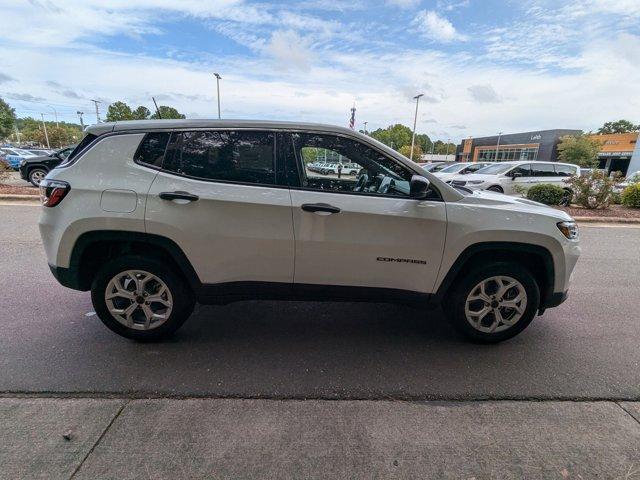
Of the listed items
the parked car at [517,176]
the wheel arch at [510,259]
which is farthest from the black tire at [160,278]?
the parked car at [517,176]

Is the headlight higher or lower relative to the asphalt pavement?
higher

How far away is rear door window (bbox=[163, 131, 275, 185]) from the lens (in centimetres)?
301

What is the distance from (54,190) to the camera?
2.95 metres

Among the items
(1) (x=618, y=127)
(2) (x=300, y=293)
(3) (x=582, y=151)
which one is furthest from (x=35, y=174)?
(1) (x=618, y=127)

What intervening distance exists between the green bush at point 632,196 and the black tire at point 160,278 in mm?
14773

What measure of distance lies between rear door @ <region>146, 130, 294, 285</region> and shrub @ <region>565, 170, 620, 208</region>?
39.5 ft

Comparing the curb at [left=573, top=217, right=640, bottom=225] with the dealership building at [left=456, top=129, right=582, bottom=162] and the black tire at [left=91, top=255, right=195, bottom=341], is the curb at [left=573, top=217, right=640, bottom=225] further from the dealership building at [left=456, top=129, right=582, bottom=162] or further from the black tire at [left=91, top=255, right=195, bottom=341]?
the dealership building at [left=456, top=129, right=582, bottom=162]

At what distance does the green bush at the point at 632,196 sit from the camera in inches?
481

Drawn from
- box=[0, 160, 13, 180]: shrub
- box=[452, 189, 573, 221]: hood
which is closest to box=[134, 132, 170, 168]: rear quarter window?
box=[452, 189, 573, 221]: hood

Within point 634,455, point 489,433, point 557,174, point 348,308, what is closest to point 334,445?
point 489,433

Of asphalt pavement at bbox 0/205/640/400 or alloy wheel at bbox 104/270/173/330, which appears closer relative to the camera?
asphalt pavement at bbox 0/205/640/400

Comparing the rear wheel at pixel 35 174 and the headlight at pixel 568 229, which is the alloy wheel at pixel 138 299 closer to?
the headlight at pixel 568 229

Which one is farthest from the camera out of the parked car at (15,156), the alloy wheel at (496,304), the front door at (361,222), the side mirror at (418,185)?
the parked car at (15,156)

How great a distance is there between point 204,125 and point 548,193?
38.5 feet
